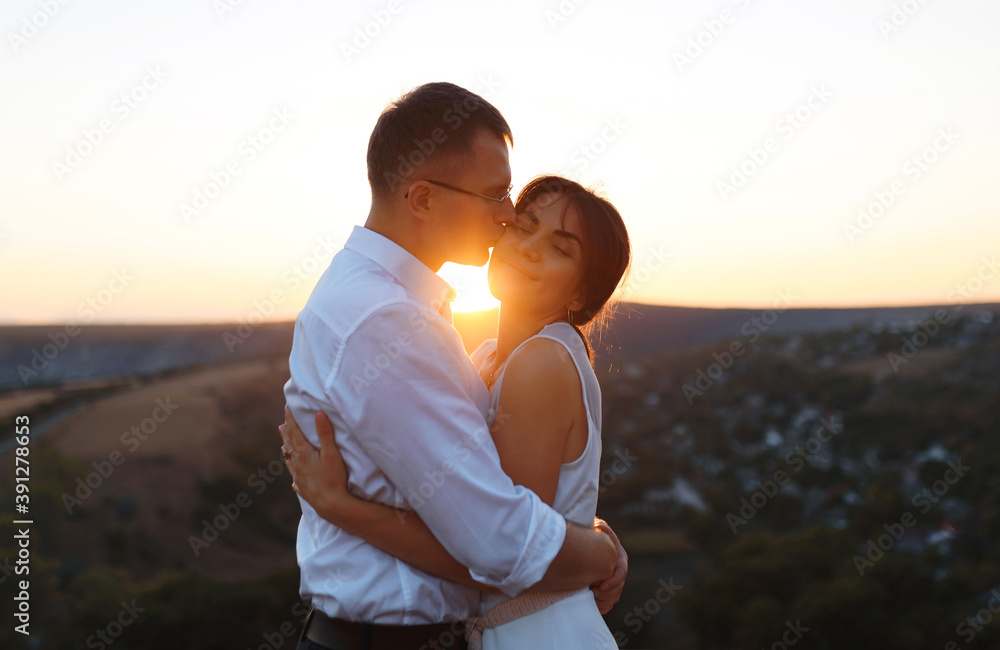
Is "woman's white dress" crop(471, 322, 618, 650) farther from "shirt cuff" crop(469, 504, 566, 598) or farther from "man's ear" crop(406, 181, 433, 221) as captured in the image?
"man's ear" crop(406, 181, 433, 221)

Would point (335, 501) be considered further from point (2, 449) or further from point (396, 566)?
point (2, 449)

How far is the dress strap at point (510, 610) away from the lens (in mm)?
2262

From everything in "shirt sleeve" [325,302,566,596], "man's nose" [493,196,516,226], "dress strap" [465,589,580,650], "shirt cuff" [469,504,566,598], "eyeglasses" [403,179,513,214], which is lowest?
"dress strap" [465,589,580,650]

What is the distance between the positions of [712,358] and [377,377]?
109 feet

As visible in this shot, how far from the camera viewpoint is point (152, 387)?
21.0m

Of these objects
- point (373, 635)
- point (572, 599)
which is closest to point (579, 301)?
point (572, 599)

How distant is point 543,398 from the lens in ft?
7.29

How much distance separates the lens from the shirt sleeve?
181 cm

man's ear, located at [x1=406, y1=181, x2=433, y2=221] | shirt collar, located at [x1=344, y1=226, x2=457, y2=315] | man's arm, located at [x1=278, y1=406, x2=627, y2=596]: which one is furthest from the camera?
man's ear, located at [x1=406, y1=181, x2=433, y2=221]

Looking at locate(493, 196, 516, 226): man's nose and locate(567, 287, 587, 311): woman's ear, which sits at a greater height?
locate(493, 196, 516, 226): man's nose

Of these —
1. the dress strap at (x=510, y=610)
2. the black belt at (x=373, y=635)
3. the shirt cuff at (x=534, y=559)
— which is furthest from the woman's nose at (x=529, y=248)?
the black belt at (x=373, y=635)

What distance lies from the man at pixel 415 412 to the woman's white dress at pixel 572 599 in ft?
0.38

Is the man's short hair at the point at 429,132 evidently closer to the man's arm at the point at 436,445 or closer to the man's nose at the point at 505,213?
the man's nose at the point at 505,213

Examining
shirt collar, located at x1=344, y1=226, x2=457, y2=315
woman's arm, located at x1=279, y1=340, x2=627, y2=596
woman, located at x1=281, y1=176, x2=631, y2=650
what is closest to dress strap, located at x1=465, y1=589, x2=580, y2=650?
woman, located at x1=281, y1=176, x2=631, y2=650
